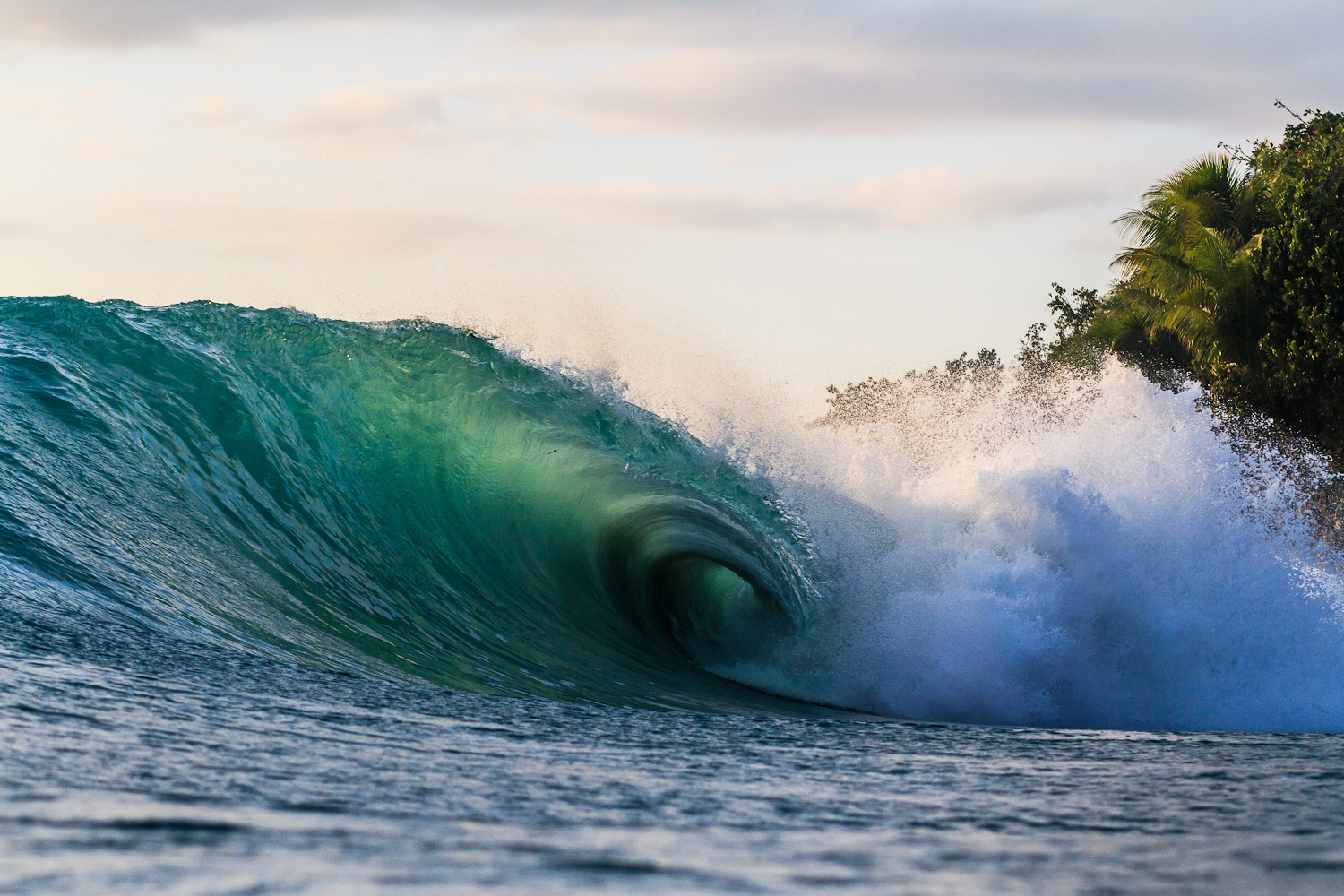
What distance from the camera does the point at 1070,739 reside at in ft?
13.0

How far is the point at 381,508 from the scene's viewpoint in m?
8.99

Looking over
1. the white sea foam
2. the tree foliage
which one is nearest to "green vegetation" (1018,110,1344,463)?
the tree foliage

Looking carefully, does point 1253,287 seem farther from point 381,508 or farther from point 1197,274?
point 381,508

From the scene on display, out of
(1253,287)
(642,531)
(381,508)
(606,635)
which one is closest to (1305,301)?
(1253,287)

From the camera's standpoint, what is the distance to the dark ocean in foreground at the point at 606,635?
202cm

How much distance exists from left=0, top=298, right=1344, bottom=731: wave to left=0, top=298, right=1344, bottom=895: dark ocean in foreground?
0.04 m

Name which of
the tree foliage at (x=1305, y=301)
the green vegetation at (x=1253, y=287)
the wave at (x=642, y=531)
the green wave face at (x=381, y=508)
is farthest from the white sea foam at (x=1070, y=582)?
the tree foliage at (x=1305, y=301)

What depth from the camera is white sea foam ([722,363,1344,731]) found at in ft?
26.4

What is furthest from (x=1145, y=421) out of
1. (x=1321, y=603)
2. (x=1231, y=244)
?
(x=1231, y=244)

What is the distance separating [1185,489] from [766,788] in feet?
26.0

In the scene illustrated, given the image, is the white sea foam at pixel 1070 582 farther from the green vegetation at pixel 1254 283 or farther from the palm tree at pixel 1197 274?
the palm tree at pixel 1197 274

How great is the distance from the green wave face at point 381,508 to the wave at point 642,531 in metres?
0.03

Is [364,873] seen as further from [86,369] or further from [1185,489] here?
[1185,489]

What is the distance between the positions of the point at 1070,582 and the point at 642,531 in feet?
13.5
